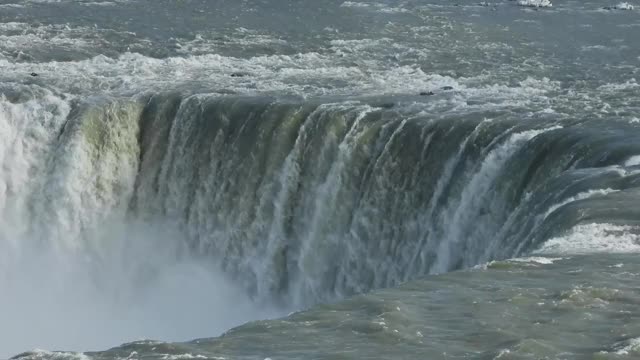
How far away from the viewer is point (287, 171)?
24.7 m

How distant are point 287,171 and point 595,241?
970 cm

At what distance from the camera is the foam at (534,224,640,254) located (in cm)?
1567

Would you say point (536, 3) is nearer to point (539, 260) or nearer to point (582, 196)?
point (582, 196)

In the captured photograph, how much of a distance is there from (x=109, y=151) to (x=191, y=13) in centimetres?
1196

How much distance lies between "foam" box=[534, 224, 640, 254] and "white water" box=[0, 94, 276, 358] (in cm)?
1154

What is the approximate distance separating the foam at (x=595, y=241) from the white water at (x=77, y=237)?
11.5 m

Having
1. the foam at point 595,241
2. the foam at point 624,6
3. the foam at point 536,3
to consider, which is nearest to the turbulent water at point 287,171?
the foam at point 595,241

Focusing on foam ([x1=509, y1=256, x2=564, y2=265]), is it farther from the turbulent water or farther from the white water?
the white water

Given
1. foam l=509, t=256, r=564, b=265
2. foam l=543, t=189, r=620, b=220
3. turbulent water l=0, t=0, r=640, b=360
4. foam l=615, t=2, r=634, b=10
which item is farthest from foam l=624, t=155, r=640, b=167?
foam l=615, t=2, r=634, b=10

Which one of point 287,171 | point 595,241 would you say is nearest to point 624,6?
point 287,171

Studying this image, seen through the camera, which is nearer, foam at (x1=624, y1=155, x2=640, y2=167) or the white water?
foam at (x1=624, y1=155, x2=640, y2=167)

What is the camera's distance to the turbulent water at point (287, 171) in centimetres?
2092

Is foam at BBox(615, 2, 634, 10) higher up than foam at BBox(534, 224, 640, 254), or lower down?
higher up

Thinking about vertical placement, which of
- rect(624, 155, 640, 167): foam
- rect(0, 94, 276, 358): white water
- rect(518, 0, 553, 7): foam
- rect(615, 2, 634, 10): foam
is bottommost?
rect(0, 94, 276, 358): white water
